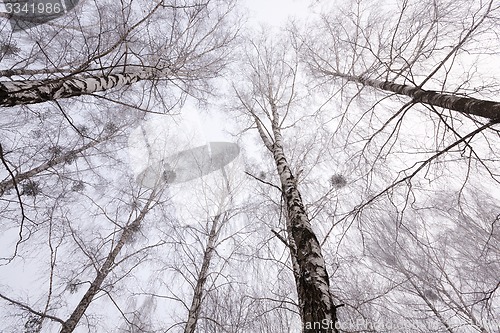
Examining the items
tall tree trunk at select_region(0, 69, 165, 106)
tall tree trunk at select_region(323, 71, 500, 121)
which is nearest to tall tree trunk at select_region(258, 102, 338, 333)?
tall tree trunk at select_region(323, 71, 500, 121)

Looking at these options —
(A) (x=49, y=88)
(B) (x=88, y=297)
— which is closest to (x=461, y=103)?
(A) (x=49, y=88)

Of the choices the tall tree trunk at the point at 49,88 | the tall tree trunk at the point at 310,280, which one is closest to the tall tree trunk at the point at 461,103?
the tall tree trunk at the point at 310,280

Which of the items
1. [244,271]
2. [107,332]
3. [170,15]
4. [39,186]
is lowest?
[107,332]

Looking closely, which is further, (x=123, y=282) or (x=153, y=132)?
(x=153, y=132)

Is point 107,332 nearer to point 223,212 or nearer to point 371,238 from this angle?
point 223,212

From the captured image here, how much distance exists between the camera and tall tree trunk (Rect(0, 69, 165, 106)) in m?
1.62

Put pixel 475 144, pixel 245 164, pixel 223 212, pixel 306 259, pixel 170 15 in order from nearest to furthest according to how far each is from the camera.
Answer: pixel 306 259 < pixel 475 144 < pixel 170 15 < pixel 223 212 < pixel 245 164

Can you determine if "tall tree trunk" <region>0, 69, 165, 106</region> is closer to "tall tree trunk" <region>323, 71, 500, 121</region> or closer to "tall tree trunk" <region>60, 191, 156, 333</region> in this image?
"tall tree trunk" <region>323, 71, 500, 121</region>

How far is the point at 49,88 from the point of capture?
2.12 m

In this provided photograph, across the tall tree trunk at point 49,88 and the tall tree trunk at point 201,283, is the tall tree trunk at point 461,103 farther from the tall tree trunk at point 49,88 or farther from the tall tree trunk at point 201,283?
the tall tree trunk at point 201,283

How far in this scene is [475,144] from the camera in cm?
421

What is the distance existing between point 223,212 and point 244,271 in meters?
1.59

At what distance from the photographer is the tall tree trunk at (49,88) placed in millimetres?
1622

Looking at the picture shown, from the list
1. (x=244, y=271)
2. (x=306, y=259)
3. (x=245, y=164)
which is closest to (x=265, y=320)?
(x=244, y=271)
